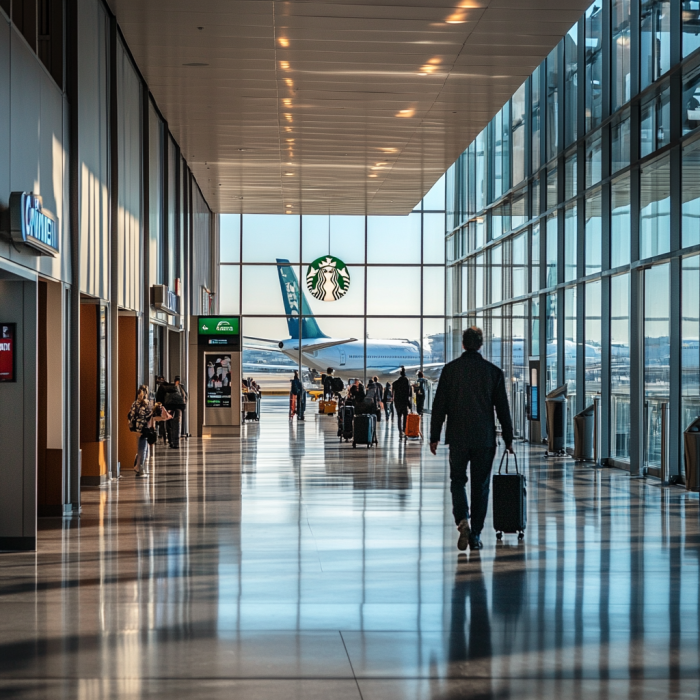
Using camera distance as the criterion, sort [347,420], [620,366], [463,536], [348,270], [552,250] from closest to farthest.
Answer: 1. [463,536]
2. [620,366]
3. [552,250]
4. [347,420]
5. [348,270]

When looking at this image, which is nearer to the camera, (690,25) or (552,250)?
(690,25)

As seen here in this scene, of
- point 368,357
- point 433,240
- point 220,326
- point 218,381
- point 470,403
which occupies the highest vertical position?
point 433,240

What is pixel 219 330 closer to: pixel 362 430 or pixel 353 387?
pixel 353 387

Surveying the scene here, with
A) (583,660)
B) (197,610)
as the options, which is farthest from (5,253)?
(583,660)

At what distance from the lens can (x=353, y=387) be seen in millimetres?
25094

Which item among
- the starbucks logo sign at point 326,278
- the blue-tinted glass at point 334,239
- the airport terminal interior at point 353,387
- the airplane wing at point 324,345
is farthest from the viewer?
the airplane wing at point 324,345

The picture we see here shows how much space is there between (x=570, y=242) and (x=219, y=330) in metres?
9.15

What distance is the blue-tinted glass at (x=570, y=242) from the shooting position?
2041 cm

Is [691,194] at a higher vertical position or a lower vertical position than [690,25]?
lower

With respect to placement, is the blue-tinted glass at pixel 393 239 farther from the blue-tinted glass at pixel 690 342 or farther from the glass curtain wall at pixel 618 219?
the blue-tinted glass at pixel 690 342

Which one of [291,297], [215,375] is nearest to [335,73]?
[215,375]

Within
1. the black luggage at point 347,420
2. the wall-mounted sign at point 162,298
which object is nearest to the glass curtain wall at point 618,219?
the black luggage at point 347,420

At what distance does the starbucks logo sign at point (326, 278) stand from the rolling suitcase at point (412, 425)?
1286 cm

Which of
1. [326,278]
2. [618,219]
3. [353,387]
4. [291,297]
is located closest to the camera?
[618,219]
